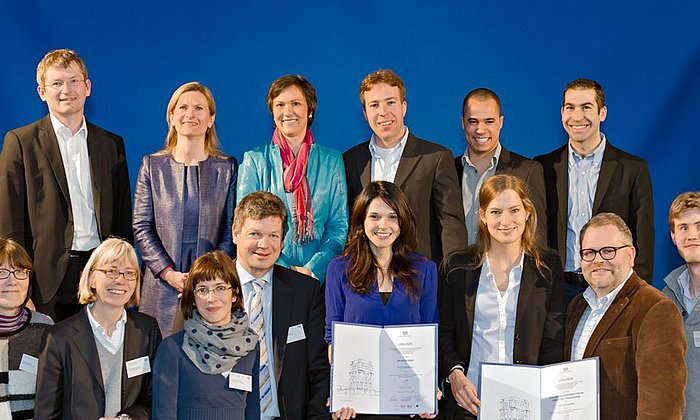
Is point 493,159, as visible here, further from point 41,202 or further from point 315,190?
point 41,202

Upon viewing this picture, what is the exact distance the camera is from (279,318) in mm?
4711

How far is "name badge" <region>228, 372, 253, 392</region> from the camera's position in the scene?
4438 mm

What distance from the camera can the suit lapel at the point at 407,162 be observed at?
543 cm

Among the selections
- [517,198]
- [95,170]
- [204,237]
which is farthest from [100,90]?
[517,198]

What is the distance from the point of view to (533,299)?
4.53 meters

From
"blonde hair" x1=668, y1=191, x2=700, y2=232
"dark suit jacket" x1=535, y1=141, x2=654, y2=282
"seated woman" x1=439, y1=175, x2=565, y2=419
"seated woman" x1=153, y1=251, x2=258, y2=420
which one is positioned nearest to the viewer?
"seated woman" x1=153, y1=251, x2=258, y2=420

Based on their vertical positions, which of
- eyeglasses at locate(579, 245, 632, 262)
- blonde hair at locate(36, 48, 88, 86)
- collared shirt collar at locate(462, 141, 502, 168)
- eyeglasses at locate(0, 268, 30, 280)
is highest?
blonde hair at locate(36, 48, 88, 86)

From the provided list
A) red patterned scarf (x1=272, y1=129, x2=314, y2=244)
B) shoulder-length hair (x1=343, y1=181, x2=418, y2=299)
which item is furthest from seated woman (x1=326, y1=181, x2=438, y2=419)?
red patterned scarf (x1=272, y1=129, x2=314, y2=244)

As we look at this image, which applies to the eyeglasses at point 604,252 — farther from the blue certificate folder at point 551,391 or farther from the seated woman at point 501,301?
the blue certificate folder at point 551,391

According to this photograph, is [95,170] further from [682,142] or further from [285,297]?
[682,142]

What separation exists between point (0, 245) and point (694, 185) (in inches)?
186

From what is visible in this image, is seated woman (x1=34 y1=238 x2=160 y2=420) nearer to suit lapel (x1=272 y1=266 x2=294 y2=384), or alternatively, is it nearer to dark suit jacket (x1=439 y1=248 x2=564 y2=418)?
suit lapel (x1=272 y1=266 x2=294 y2=384)

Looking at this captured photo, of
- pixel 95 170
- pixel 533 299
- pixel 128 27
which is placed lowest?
pixel 533 299

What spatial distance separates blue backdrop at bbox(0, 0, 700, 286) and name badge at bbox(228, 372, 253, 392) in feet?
9.56
